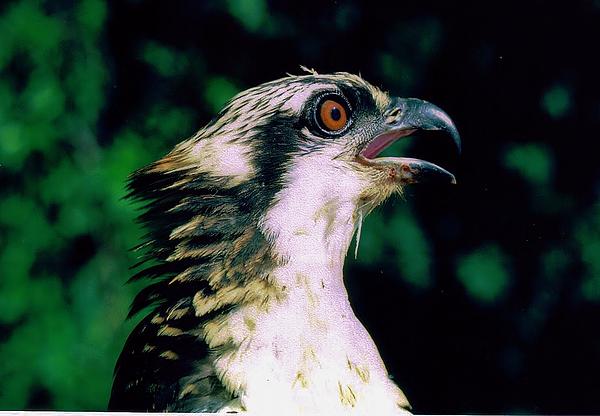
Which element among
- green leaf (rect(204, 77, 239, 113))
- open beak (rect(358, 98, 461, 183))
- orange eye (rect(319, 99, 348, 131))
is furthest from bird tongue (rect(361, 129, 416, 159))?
green leaf (rect(204, 77, 239, 113))

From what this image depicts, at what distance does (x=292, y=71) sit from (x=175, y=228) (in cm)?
73

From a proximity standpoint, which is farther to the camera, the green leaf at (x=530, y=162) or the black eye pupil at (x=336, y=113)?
the green leaf at (x=530, y=162)

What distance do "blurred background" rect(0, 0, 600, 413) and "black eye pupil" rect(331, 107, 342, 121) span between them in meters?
0.28

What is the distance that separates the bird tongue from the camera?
2.86m

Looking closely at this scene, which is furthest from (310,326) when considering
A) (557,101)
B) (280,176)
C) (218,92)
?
(557,101)

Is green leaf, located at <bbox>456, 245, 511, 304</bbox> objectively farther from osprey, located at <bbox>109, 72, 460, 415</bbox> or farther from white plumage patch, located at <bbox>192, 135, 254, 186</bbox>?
white plumage patch, located at <bbox>192, 135, 254, 186</bbox>

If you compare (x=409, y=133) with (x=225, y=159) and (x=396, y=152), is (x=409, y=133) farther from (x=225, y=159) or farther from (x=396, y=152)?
(x=225, y=159)

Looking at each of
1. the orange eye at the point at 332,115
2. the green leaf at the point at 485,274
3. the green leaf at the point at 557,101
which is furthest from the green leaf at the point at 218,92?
the green leaf at the point at 557,101

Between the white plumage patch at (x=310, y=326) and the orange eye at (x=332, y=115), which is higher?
the orange eye at (x=332, y=115)

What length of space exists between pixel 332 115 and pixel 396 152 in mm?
334

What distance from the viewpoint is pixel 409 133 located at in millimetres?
2873

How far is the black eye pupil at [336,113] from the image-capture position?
281 cm

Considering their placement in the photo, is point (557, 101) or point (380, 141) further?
point (557, 101)

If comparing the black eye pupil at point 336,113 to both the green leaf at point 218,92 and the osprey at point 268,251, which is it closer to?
the osprey at point 268,251
